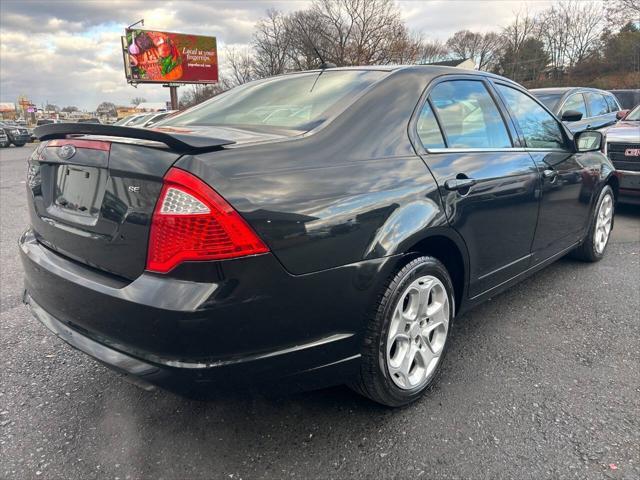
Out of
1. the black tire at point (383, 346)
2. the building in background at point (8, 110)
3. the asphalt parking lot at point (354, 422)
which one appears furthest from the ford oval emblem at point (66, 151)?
the building in background at point (8, 110)

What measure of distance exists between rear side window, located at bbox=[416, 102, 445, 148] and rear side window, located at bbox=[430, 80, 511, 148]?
0.06 m

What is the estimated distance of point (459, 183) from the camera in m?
2.39

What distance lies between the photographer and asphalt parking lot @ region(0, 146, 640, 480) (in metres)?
1.90

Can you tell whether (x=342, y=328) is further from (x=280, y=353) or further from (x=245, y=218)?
(x=245, y=218)

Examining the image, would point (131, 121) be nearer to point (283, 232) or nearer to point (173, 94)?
point (283, 232)

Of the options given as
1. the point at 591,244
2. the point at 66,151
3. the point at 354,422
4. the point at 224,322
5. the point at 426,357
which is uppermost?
the point at 66,151

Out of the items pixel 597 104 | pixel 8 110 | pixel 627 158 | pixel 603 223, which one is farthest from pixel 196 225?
pixel 8 110

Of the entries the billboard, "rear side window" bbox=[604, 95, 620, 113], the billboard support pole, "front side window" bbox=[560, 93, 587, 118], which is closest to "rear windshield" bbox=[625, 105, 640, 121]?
"front side window" bbox=[560, 93, 587, 118]

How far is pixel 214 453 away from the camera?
197cm

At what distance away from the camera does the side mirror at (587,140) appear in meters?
3.70

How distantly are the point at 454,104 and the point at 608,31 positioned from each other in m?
49.1

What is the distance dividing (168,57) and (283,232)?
140 feet

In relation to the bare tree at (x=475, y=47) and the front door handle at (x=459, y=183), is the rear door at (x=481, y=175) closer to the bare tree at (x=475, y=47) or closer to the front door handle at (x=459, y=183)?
the front door handle at (x=459, y=183)

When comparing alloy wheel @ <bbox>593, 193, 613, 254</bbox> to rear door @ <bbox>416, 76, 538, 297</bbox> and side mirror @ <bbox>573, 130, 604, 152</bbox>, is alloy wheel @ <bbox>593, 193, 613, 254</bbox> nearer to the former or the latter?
side mirror @ <bbox>573, 130, 604, 152</bbox>
